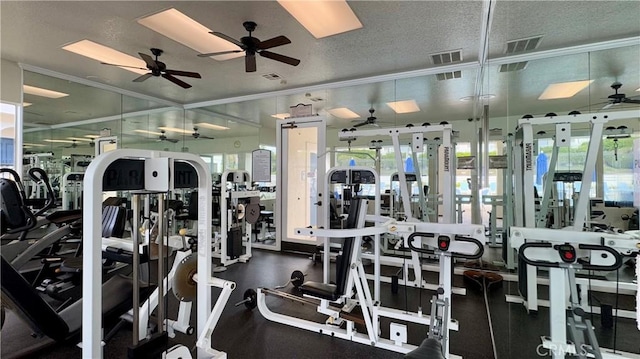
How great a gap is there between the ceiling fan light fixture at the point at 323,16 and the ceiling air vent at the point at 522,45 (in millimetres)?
1902

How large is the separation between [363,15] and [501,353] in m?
3.24

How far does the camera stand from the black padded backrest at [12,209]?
2553 millimetres

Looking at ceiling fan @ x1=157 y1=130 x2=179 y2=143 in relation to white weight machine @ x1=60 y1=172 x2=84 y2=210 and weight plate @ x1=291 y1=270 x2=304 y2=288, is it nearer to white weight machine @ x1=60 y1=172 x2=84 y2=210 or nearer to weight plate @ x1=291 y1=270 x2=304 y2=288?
white weight machine @ x1=60 y1=172 x2=84 y2=210

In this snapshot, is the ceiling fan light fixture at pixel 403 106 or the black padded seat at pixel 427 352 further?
the ceiling fan light fixture at pixel 403 106

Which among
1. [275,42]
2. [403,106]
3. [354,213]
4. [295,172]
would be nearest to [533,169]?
[354,213]

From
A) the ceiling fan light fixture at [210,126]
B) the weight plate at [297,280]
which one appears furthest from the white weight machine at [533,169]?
the ceiling fan light fixture at [210,126]

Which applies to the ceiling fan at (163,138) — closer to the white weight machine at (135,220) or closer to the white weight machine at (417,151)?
the white weight machine at (417,151)

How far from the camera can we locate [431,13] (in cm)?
301

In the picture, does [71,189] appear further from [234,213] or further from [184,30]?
[184,30]

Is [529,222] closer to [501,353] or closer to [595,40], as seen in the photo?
[501,353]

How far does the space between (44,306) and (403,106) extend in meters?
5.49

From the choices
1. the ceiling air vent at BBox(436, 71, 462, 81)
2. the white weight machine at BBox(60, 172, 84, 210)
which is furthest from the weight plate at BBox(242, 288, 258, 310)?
the white weight machine at BBox(60, 172, 84, 210)

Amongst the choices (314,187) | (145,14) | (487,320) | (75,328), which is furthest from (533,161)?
(145,14)

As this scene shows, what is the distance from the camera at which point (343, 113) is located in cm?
657
